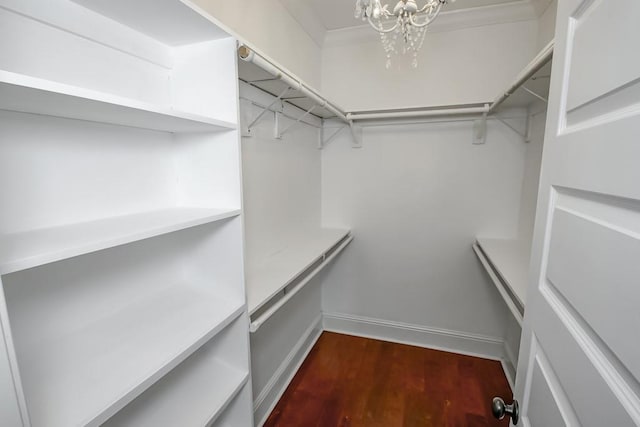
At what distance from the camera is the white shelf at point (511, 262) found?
124 centimetres

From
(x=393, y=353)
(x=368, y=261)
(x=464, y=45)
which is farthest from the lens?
(x=368, y=261)

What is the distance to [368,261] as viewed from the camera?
8.01 ft

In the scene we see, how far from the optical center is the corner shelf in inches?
48.0

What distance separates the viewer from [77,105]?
618 mm

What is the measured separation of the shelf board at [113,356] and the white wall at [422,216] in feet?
5.19

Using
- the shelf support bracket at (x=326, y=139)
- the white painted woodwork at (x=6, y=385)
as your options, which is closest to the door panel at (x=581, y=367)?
the white painted woodwork at (x=6, y=385)

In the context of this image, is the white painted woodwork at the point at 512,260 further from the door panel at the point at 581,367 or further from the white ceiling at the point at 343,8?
the white ceiling at the point at 343,8

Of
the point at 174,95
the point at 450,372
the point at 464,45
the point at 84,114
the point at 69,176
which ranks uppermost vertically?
the point at 464,45

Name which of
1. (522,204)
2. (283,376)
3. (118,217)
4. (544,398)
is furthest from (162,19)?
(522,204)

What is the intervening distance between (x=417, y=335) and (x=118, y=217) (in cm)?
230

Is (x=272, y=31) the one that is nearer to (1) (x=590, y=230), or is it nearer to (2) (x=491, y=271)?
(1) (x=590, y=230)

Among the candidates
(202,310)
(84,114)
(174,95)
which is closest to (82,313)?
(202,310)

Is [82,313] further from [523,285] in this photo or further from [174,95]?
[523,285]

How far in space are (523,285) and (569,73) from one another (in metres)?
0.95
